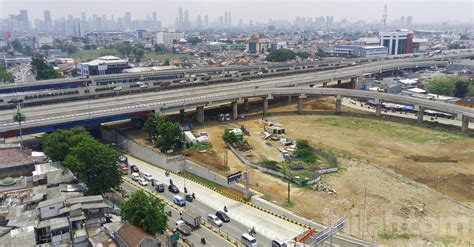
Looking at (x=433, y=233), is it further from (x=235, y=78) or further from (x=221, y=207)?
(x=235, y=78)

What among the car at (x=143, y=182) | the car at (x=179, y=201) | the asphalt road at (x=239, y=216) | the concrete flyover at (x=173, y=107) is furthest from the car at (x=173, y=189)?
the concrete flyover at (x=173, y=107)

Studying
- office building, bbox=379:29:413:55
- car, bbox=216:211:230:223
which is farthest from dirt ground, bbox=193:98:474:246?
office building, bbox=379:29:413:55

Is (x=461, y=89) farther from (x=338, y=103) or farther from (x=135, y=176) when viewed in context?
(x=135, y=176)

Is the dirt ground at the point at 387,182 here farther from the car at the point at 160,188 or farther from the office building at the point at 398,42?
→ the office building at the point at 398,42

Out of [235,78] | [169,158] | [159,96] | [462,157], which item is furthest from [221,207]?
[235,78]

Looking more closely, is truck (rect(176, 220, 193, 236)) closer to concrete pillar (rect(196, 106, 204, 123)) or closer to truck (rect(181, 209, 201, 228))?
truck (rect(181, 209, 201, 228))

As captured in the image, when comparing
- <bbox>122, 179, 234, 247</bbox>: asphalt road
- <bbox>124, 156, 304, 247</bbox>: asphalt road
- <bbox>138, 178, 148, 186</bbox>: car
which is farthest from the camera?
<bbox>138, 178, 148, 186</bbox>: car

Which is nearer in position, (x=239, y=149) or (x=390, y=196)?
(x=390, y=196)
